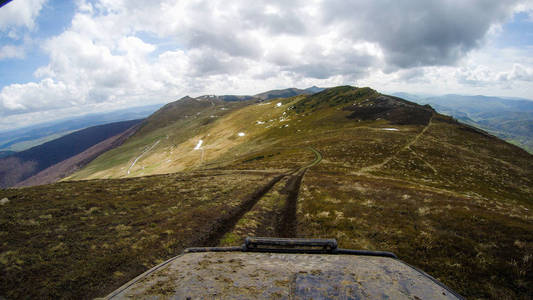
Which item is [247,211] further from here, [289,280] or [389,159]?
[389,159]

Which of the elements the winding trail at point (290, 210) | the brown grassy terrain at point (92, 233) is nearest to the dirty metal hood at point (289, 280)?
the brown grassy terrain at point (92, 233)

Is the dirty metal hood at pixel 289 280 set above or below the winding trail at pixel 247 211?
above

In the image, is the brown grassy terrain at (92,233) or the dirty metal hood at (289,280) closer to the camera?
the dirty metal hood at (289,280)

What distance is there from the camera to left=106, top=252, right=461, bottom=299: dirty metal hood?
3957 millimetres

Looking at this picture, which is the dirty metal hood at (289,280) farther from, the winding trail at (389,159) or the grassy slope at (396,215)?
the winding trail at (389,159)

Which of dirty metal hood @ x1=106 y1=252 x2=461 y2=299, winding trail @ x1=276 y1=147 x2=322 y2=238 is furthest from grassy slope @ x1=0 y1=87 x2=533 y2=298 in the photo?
dirty metal hood @ x1=106 y1=252 x2=461 y2=299

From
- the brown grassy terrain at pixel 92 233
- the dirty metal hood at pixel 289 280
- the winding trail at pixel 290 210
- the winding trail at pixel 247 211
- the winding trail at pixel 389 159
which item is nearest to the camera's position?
the dirty metal hood at pixel 289 280

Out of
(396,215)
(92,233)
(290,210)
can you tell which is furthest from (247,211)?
(396,215)

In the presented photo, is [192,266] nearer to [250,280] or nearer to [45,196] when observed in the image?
[250,280]

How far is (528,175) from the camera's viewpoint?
143 feet

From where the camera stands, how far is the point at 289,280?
14.1 feet

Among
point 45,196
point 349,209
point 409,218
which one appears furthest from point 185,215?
point 409,218

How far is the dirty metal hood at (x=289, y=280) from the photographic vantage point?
3.96 m

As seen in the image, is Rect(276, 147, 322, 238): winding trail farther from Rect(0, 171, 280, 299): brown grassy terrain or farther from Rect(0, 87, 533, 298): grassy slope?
Rect(0, 171, 280, 299): brown grassy terrain
